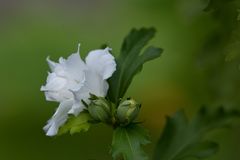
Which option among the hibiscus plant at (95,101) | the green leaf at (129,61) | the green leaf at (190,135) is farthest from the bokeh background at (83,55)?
the hibiscus plant at (95,101)

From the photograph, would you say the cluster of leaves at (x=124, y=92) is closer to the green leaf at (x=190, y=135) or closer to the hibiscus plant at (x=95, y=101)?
the hibiscus plant at (x=95, y=101)

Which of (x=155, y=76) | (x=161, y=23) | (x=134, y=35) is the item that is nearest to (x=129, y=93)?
(x=155, y=76)

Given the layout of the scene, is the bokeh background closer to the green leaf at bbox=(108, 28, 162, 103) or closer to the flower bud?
the green leaf at bbox=(108, 28, 162, 103)

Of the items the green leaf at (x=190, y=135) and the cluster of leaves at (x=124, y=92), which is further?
the green leaf at (x=190, y=135)

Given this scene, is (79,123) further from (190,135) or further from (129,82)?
(190,135)

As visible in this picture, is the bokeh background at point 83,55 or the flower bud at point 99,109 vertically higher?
the bokeh background at point 83,55

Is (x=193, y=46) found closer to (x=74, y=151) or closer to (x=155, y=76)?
(x=155, y=76)
